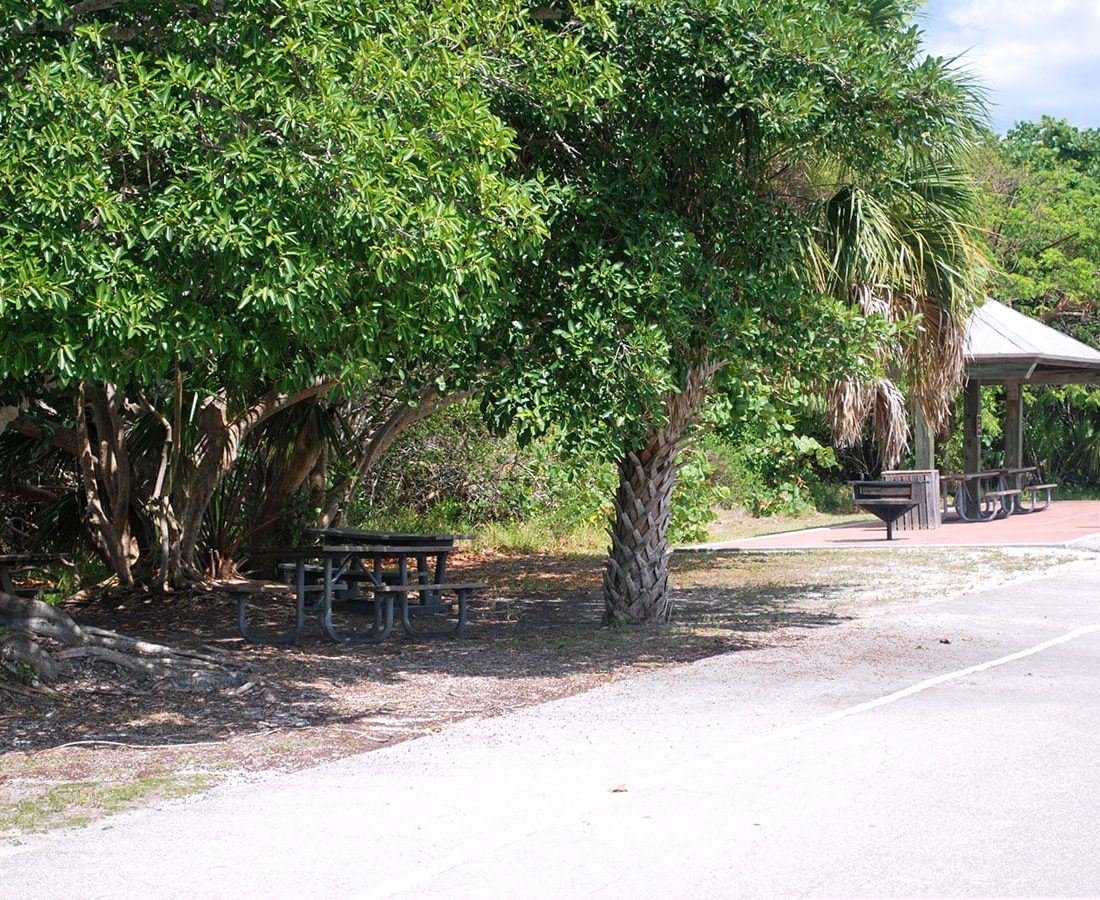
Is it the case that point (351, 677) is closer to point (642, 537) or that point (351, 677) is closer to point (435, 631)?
point (435, 631)

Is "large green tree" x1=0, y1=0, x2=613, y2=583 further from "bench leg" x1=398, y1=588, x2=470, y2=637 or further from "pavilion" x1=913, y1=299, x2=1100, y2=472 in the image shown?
"pavilion" x1=913, y1=299, x2=1100, y2=472

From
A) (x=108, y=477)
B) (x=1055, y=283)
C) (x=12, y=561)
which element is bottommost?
(x=12, y=561)

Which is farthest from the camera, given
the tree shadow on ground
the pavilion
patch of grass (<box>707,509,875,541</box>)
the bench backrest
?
the pavilion

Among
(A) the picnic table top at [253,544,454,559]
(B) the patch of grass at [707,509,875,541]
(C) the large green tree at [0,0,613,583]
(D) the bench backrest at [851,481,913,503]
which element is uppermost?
(C) the large green tree at [0,0,613,583]

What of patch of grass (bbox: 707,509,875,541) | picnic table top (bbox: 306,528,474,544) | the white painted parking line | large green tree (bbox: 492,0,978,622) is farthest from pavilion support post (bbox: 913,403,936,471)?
the white painted parking line

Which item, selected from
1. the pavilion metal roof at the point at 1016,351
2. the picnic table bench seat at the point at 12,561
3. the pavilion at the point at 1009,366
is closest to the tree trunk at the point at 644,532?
the picnic table bench seat at the point at 12,561

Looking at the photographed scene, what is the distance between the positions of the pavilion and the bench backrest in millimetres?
1243

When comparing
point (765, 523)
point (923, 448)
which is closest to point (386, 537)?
point (923, 448)

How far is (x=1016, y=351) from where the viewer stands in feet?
75.9

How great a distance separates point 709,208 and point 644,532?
2.82 metres

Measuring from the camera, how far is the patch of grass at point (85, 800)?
5.30 m

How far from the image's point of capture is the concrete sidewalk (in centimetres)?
452

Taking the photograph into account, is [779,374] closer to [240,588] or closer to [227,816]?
[240,588]

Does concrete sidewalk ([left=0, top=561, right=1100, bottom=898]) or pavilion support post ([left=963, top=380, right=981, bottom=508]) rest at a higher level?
pavilion support post ([left=963, top=380, right=981, bottom=508])
